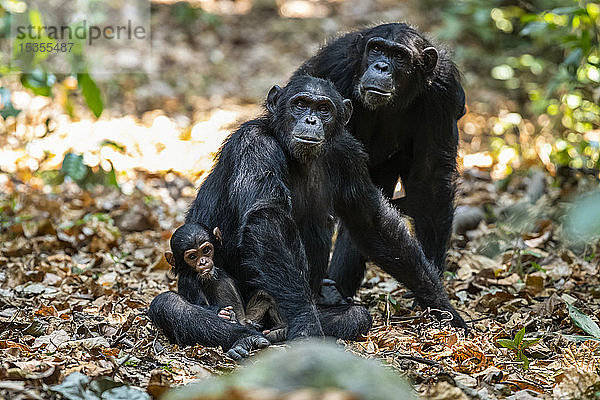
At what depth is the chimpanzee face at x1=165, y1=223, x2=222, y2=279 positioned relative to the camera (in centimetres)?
558

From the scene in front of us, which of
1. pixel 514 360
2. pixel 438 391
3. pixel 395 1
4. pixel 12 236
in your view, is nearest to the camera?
pixel 438 391

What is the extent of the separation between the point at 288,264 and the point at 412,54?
2666 millimetres

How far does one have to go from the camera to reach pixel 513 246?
7.89 metres

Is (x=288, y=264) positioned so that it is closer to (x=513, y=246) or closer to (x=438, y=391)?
(x=438, y=391)

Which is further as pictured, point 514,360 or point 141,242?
point 141,242

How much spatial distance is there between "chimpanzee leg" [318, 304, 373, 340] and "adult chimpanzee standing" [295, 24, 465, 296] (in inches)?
48.9

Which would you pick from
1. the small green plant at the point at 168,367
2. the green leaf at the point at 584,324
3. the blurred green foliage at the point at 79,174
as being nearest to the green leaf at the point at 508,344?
the green leaf at the point at 584,324

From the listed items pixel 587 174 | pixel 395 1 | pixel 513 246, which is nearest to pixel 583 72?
pixel 587 174

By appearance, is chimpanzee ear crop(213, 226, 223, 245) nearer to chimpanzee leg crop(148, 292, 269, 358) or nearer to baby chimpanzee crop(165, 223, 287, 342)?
baby chimpanzee crop(165, 223, 287, 342)

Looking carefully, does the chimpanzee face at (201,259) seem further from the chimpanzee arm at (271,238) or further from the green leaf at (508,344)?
the green leaf at (508,344)

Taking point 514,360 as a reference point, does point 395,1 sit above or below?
above

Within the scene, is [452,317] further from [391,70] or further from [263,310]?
[391,70]

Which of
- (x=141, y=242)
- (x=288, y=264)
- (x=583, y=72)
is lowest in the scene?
(x=141, y=242)

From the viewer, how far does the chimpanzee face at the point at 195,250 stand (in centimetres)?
558
